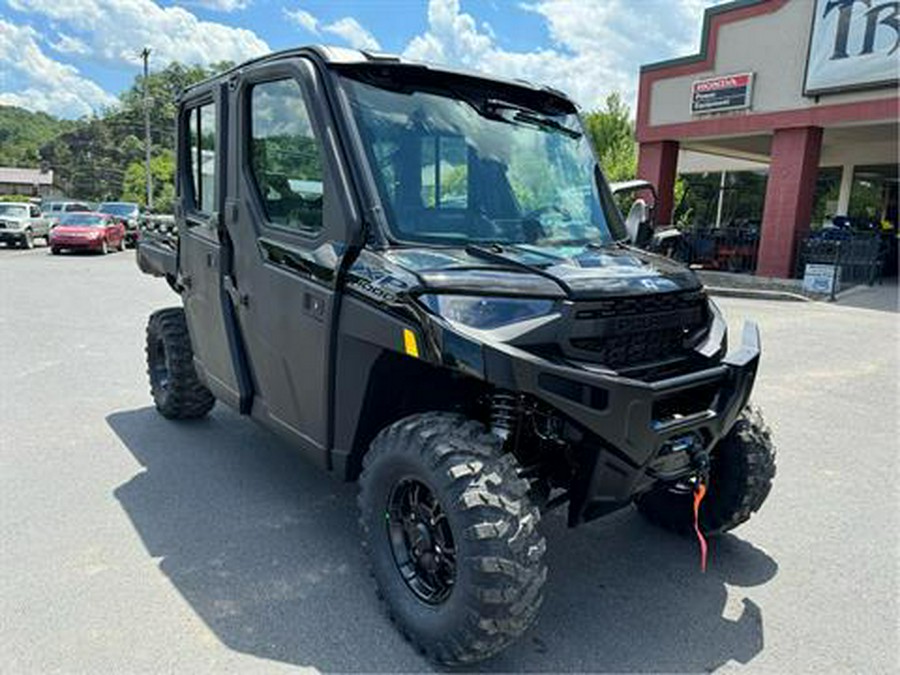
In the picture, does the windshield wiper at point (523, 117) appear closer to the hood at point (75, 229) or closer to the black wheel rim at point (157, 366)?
the black wheel rim at point (157, 366)

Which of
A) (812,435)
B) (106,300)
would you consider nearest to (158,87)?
(106,300)

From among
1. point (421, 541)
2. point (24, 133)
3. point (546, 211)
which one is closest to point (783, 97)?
point (546, 211)

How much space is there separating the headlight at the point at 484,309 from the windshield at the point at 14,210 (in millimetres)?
27803

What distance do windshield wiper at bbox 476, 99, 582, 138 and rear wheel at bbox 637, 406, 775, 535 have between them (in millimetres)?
1755

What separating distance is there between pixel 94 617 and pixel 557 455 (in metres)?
2.07

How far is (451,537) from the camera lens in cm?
271

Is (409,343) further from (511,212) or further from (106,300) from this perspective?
(106,300)

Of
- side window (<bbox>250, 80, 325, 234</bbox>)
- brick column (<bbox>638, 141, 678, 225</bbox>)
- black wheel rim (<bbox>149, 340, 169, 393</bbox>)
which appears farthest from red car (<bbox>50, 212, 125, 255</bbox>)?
side window (<bbox>250, 80, 325, 234</bbox>)

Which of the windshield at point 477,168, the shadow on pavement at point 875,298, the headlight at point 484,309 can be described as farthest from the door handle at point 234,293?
the shadow on pavement at point 875,298

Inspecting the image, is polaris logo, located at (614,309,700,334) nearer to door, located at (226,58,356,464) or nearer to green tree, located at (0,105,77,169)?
door, located at (226,58,356,464)

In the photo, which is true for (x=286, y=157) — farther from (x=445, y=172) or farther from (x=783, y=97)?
(x=783, y=97)

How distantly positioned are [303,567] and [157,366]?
2.98 m

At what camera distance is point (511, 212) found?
10.9 feet

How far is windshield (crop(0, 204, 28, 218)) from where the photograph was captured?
2526cm
